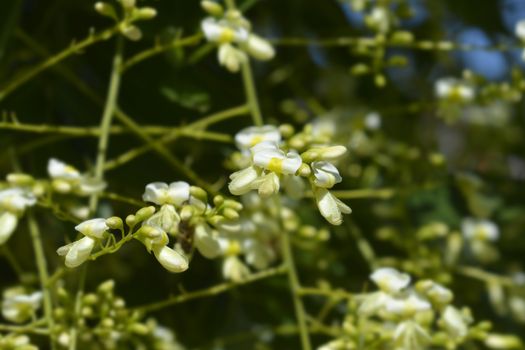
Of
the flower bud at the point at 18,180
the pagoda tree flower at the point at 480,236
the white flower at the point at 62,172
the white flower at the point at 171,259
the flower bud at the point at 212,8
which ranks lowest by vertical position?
the white flower at the point at 171,259

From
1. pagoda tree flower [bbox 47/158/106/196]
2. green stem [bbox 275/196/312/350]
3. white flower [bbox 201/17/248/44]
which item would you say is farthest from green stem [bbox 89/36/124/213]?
green stem [bbox 275/196/312/350]

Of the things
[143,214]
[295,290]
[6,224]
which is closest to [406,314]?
[295,290]

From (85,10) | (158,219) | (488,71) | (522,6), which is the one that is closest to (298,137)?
(158,219)

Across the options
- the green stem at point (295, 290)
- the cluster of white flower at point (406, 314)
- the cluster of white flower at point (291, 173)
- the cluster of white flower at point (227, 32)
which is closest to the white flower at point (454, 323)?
the cluster of white flower at point (406, 314)

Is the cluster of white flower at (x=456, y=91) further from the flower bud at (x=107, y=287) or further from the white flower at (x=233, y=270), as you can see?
the flower bud at (x=107, y=287)

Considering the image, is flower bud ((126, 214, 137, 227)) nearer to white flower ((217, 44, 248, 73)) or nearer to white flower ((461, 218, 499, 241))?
white flower ((217, 44, 248, 73))

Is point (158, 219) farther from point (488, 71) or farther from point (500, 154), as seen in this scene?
point (488, 71)
